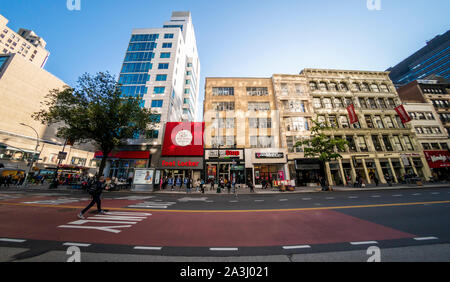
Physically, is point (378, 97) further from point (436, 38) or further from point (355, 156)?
point (436, 38)

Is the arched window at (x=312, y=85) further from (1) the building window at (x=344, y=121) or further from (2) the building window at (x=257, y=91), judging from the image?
(2) the building window at (x=257, y=91)

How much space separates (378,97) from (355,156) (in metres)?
15.1

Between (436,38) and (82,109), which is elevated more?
(436,38)

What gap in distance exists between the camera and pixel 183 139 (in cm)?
2477

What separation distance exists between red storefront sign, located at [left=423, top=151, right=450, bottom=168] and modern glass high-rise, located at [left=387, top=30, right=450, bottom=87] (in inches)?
1313

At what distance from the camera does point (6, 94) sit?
3497cm

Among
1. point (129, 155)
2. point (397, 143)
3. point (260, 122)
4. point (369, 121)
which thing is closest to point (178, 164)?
point (129, 155)

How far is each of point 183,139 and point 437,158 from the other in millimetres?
46227

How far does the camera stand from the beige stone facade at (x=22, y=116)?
3319cm

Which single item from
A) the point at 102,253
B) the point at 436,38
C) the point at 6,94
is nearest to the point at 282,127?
Answer: the point at 102,253

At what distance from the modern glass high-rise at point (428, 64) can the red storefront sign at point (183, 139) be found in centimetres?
6758

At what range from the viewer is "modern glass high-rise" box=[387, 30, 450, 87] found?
2343 inches

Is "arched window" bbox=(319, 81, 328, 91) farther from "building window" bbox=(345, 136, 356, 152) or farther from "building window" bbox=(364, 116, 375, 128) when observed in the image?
"building window" bbox=(345, 136, 356, 152)

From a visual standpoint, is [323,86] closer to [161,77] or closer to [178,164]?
[178,164]
